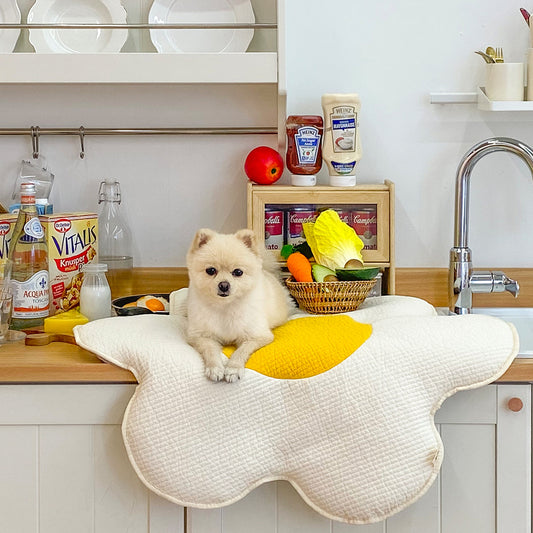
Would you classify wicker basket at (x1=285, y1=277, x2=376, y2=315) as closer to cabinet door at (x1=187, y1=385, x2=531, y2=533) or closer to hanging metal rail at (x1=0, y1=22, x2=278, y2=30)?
cabinet door at (x1=187, y1=385, x2=531, y2=533)

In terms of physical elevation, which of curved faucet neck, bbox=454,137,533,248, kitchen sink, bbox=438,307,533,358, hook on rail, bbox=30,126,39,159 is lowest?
kitchen sink, bbox=438,307,533,358

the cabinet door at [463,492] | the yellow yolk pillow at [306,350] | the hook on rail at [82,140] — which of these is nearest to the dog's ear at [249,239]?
the yellow yolk pillow at [306,350]

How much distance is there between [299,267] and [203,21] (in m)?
0.60

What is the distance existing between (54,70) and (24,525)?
0.91 m

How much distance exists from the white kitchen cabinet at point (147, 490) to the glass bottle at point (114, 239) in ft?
1.67

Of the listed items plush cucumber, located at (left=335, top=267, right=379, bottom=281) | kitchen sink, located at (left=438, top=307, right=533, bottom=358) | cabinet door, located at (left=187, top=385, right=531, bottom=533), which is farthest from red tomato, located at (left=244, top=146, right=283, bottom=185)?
cabinet door, located at (left=187, top=385, right=531, bottom=533)

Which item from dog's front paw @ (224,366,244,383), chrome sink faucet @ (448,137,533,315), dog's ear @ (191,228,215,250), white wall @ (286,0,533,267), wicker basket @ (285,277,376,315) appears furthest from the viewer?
white wall @ (286,0,533,267)

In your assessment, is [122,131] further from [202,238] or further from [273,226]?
[202,238]

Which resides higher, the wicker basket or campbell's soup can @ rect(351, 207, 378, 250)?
campbell's soup can @ rect(351, 207, 378, 250)

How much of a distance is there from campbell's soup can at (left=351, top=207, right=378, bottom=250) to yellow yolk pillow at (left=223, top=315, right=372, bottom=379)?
1.17 feet

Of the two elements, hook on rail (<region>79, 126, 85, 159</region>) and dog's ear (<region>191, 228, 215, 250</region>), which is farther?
hook on rail (<region>79, 126, 85, 159</region>)

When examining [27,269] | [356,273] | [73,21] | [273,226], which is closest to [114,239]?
[27,269]

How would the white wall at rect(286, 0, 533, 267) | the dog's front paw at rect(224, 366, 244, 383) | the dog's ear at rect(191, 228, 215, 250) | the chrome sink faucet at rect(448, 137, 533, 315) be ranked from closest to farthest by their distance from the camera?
the dog's front paw at rect(224, 366, 244, 383) → the dog's ear at rect(191, 228, 215, 250) → the chrome sink faucet at rect(448, 137, 533, 315) → the white wall at rect(286, 0, 533, 267)

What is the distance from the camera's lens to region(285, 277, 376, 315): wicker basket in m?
1.67
